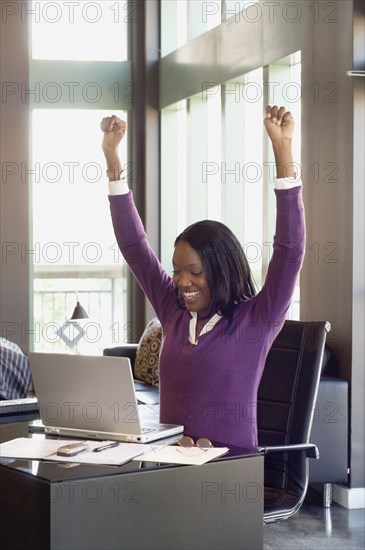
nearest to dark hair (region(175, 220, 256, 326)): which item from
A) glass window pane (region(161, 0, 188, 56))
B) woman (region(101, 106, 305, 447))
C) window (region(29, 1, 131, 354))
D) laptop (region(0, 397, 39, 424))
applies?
woman (region(101, 106, 305, 447))

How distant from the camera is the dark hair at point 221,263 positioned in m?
2.81

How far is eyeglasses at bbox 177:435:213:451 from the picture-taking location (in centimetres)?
250

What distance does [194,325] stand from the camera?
114 inches

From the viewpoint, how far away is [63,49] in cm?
834

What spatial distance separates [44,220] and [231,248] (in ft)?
18.9

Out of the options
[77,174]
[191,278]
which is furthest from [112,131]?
[77,174]

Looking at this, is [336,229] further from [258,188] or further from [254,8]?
[254,8]

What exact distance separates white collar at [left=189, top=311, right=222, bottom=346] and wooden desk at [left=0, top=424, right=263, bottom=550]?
0.48 meters

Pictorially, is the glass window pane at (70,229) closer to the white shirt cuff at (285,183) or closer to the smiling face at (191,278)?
the smiling face at (191,278)

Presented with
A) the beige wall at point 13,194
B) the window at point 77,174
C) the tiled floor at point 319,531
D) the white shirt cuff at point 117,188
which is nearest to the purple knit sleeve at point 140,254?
the white shirt cuff at point 117,188

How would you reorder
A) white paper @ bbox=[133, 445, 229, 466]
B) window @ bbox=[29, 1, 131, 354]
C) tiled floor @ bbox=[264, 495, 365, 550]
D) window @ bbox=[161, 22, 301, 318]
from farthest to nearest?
1. window @ bbox=[29, 1, 131, 354]
2. window @ bbox=[161, 22, 301, 318]
3. tiled floor @ bbox=[264, 495, 365, 550]
4. white paper @ bbox=[133, 445, 229, 466]

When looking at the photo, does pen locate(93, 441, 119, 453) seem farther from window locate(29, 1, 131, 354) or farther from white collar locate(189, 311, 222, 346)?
window locate(29, 1, 131, 354)

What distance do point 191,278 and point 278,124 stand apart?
51cm

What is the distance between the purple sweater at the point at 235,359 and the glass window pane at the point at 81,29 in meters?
5.90
